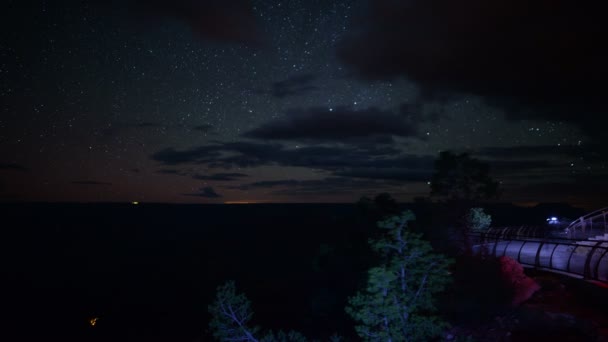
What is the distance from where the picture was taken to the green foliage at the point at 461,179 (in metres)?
23.0

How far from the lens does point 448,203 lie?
77.5ft

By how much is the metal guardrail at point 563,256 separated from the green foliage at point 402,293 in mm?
6457

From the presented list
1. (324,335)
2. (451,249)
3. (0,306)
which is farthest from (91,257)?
(451,249)

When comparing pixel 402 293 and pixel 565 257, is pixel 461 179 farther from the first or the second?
pixel 402 293

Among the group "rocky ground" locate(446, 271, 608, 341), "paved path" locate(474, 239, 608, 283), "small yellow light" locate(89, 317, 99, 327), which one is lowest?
Answer: "small yellow light" locate(89, 317, 99, 327)

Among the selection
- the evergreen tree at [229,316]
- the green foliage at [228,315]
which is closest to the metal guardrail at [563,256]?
the evergreen tree at [229,316]

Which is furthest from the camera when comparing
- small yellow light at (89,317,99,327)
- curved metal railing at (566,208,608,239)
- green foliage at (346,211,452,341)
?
small yellow light at (89,317,99,327)

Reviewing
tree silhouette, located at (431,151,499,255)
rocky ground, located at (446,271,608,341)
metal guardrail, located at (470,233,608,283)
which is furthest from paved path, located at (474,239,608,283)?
tree silhouette, located at (431,151,499,255)

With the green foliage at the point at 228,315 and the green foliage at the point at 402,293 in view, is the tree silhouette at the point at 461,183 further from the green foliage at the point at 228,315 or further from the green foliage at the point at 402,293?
the green foliage at the point at 228,315

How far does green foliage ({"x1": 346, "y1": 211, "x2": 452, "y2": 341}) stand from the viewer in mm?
7641

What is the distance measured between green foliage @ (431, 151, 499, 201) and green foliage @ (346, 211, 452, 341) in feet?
53.5

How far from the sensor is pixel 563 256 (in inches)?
575

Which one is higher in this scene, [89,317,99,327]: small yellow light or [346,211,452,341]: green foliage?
[346,211,452,341]: green foliage

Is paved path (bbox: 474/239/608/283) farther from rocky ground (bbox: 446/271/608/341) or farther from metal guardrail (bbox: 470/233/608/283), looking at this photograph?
rocky ground (bbox: 446/271/608/341)
